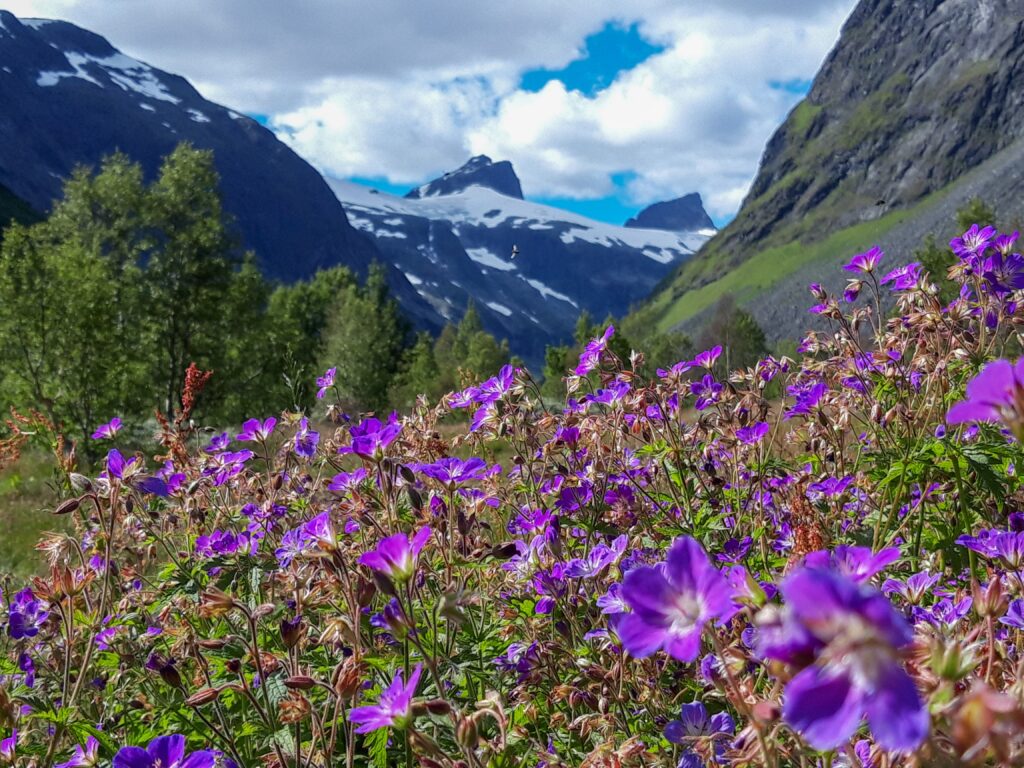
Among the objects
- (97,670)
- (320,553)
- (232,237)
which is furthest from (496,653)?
(232,237)

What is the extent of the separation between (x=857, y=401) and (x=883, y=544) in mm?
1160

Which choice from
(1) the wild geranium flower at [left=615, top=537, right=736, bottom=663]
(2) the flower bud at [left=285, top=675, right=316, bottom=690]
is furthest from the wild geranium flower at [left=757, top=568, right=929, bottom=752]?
(2) the flower bud at [left=285, top=675, right=316, bottom=690]

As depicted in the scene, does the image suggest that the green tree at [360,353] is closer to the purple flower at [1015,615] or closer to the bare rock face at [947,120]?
the purple flower at [1015,615]

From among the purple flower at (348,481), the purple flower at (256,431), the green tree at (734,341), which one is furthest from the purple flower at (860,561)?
the purple flower at (256,431)

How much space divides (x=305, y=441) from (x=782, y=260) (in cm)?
19396

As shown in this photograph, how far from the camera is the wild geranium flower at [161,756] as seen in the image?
165 centimetres

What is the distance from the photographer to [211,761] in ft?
5.39

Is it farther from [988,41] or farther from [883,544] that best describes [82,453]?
[988,41]

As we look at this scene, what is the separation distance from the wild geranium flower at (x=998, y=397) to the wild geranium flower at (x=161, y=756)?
155 cm

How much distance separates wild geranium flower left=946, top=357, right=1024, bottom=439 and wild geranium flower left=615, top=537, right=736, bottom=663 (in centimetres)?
38

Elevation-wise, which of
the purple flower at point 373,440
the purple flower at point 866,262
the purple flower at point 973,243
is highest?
the purple flower at point 973,243

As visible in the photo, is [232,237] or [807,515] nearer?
[807,515]

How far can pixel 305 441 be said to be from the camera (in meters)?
3.60

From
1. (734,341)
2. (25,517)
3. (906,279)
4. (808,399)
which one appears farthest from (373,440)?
(734,341)
